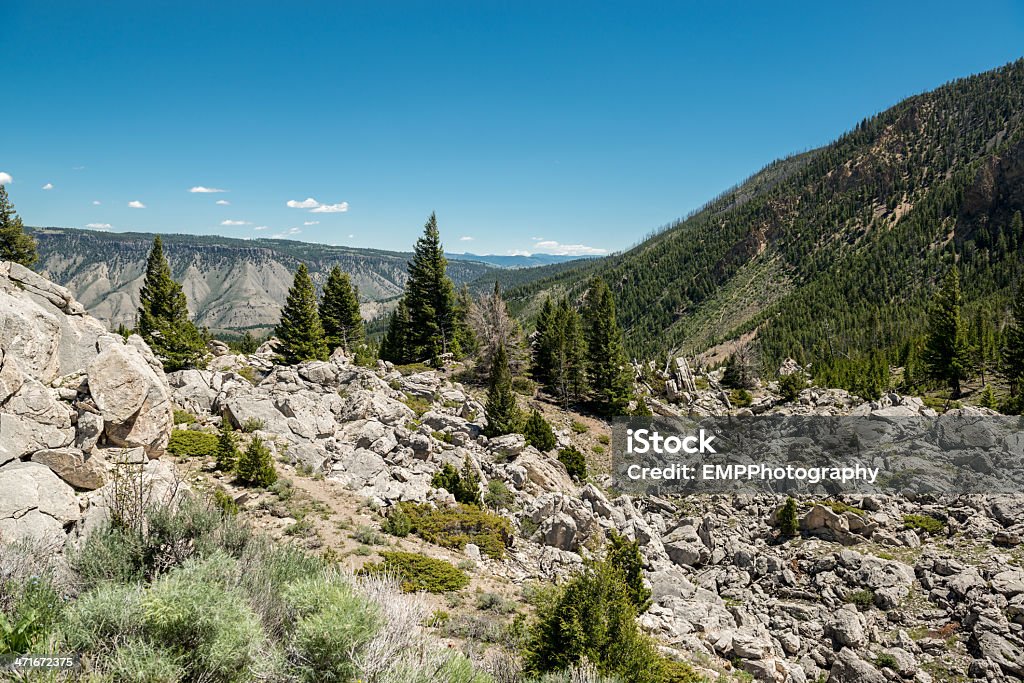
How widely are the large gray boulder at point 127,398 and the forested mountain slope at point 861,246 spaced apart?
80.1 metres

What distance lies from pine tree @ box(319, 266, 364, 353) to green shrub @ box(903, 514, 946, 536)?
140ft

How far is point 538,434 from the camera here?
2559cm

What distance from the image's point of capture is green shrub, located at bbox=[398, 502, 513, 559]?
14.9m

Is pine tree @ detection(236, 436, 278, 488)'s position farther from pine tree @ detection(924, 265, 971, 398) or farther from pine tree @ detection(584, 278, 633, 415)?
pine tree @ detection(924, 265, 971, 398)

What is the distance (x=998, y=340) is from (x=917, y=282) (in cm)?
6046

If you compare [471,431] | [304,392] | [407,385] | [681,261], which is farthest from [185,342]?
[681,261]

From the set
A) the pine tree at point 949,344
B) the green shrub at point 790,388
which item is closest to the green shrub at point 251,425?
the green shrub at point 790,388

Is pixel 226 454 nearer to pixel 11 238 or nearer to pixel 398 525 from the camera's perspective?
pixel 398 525

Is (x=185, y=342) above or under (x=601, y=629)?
above

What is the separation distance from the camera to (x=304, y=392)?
977 inches

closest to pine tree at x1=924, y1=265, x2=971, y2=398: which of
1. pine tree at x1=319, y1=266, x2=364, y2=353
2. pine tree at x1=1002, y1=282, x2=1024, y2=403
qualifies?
pine tree at x1=1002, y1=282, x2=1024, y2=403

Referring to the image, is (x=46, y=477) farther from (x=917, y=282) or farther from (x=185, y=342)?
(x=917, y=282)

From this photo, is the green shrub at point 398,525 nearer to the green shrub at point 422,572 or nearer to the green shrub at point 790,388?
the green shrub at point 422,572

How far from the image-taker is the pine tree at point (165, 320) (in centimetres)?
3044
